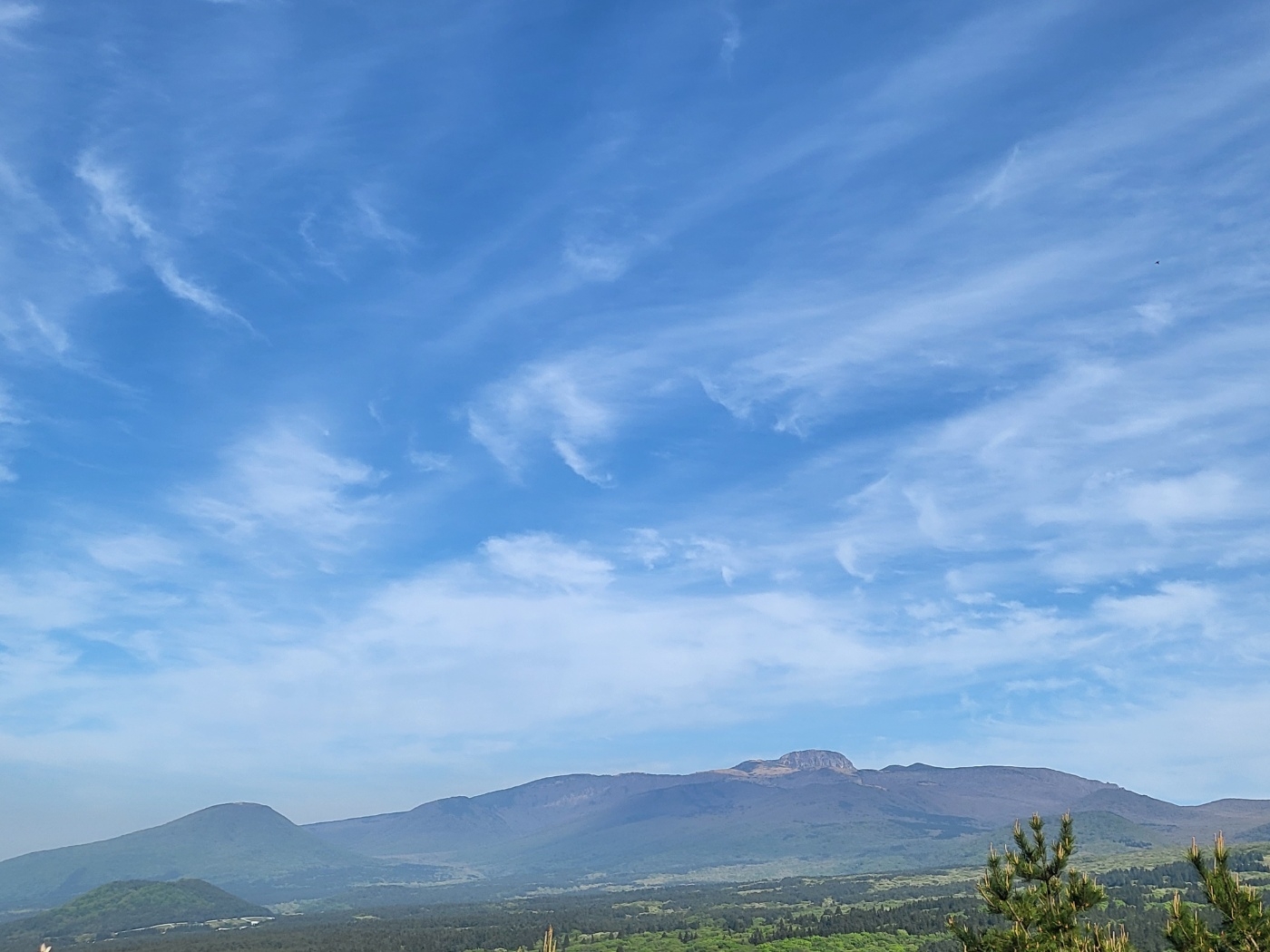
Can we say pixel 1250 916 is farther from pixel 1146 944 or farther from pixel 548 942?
pixel 1146 944

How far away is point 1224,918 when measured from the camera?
127ft

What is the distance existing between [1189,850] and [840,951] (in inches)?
7180

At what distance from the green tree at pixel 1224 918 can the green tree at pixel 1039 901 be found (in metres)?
2.60

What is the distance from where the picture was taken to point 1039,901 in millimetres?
45906

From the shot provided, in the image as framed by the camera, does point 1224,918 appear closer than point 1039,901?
Yes

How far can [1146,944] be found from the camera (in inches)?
6983

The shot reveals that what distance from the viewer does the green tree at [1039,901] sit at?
42.5m

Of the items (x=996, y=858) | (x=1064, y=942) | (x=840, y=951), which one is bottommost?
(x=840, y=951)

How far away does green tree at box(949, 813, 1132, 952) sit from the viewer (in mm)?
42469

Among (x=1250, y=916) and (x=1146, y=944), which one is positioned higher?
(x=1250, y=916)

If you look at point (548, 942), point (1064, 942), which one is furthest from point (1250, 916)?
point (548, 942)

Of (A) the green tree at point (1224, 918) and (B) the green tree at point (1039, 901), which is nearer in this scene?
(A) the green tree at point (1224, 918)

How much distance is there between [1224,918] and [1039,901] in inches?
357

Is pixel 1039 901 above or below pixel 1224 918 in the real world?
above
